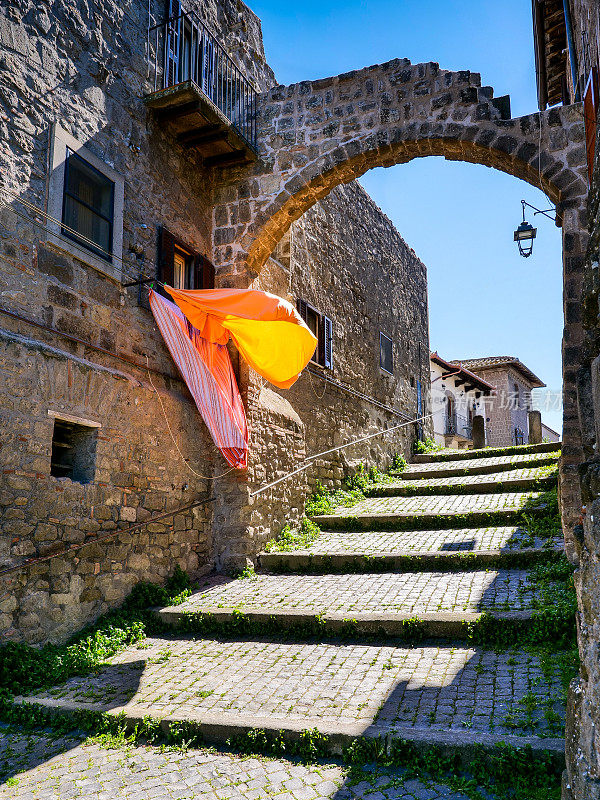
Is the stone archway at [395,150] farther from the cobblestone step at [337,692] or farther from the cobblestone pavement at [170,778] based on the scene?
the cobblestone pavement at [170,778]

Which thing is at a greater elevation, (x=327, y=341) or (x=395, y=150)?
(x=395, y=150)

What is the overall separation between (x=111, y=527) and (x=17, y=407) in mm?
1549

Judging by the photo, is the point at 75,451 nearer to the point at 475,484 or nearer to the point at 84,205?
the point at 84,205

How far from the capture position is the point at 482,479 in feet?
36.3

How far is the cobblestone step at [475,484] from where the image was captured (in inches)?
386

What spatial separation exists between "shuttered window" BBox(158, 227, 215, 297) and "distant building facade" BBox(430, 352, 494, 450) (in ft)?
51.5

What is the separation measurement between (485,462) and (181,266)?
782 cm

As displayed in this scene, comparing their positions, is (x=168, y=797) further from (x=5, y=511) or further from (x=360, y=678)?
(x=5, y=511)

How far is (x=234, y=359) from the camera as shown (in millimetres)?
7781

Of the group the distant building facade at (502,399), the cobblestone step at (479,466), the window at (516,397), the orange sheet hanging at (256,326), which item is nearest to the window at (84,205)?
the orange sheet hanging at (256,326)

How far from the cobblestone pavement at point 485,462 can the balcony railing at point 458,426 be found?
11.1 meters

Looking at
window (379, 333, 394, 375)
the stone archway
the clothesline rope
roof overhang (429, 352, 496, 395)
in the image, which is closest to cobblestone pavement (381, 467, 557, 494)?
the clothesline rope

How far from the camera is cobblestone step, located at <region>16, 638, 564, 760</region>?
3432mm

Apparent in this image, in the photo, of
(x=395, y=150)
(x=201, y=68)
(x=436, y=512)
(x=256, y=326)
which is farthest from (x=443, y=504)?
(x=201, y=68)
